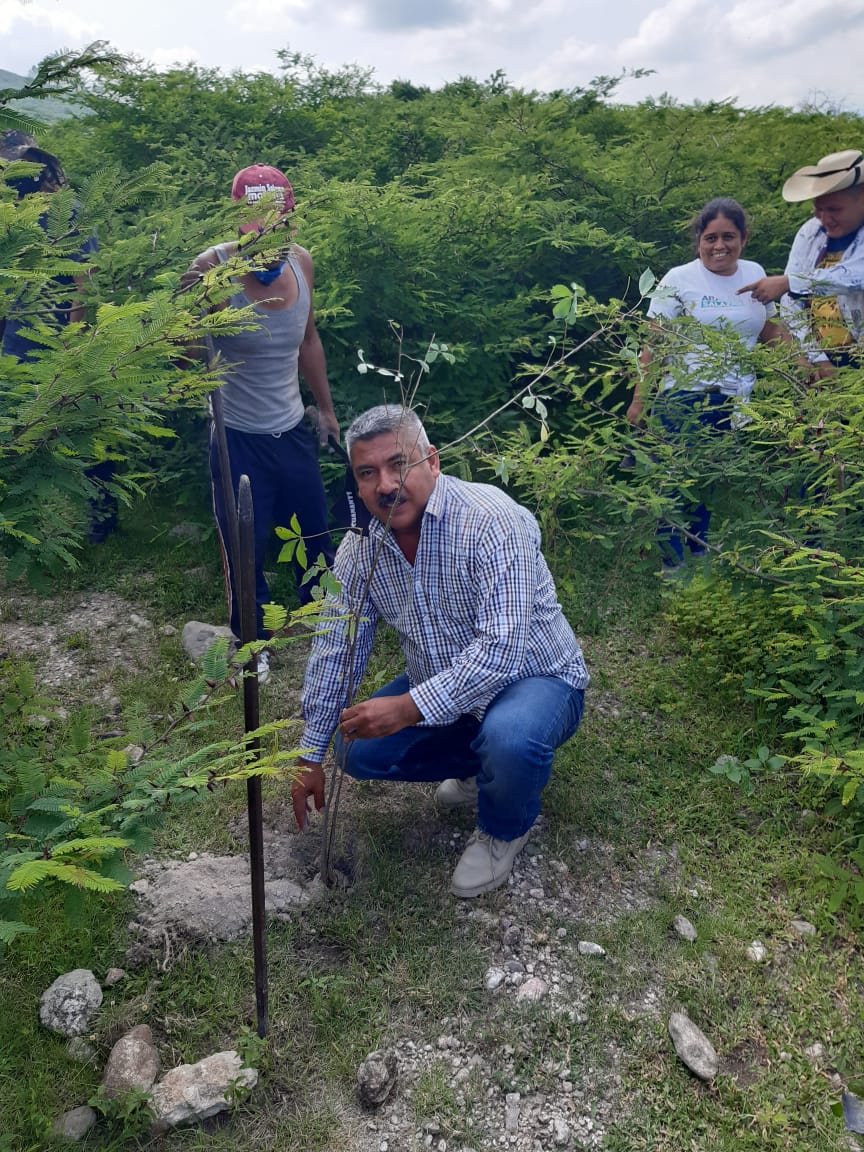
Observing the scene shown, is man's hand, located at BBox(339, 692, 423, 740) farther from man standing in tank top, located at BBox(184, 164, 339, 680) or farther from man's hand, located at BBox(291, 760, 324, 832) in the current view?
man standing in tank top, located at BBox(184, 164, 339, 680)

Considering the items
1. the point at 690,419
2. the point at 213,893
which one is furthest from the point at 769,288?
the point at 213,893

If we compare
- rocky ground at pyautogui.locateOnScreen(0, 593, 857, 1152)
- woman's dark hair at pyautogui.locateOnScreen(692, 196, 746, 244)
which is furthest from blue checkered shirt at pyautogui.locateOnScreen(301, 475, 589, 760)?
woman's dark hair at pyautogui.locateOnScreen(692, 196, 746, 244)

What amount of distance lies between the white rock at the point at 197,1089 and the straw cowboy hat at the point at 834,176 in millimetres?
4308

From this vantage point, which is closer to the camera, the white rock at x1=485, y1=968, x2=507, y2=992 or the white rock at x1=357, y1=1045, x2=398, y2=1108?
the white rock at x1=357, y1=1045, x2=398, y2=1108

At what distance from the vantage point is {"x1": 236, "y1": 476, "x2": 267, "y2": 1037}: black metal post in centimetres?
182

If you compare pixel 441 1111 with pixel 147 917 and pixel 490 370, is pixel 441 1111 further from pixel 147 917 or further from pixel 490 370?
pixel 490 370

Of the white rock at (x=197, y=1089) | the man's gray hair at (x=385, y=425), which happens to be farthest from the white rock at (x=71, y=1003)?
the man's gray hair at (x=385, y=425)

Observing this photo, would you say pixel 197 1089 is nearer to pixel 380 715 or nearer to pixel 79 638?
pixel 380 715

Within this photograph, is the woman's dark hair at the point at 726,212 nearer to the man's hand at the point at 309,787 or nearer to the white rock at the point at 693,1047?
the man's hand at the point at 309,787

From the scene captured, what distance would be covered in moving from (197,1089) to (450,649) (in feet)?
4.58

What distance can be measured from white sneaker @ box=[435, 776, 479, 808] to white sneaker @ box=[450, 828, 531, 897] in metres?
0.34

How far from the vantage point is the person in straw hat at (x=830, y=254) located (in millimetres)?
3867

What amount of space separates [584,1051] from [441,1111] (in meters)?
0.43

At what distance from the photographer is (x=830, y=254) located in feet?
13.4
